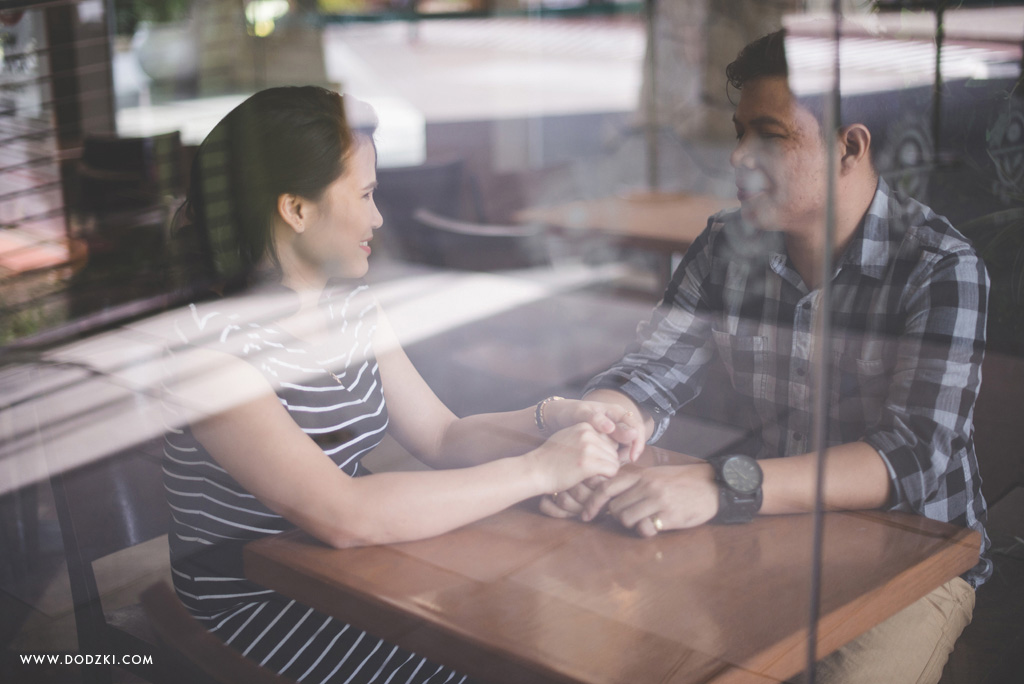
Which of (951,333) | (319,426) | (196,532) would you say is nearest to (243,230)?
(319,426)

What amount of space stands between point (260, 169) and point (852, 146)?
656 mm

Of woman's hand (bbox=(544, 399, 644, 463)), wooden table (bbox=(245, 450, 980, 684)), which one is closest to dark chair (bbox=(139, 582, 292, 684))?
wooden table (bbox=(245, 450, 980, 684))

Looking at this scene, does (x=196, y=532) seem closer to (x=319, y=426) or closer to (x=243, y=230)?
(x=319, y=426)

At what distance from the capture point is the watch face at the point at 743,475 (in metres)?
0.90

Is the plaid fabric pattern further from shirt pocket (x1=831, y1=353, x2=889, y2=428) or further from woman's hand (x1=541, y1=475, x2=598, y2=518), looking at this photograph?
woman's hand (x1=541, y1=475, x2=598, y2=518)

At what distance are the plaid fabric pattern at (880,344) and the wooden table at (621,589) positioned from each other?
8 centimetres

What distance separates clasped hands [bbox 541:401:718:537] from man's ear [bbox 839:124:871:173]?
359 millimetres

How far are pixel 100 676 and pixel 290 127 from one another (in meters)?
0.81

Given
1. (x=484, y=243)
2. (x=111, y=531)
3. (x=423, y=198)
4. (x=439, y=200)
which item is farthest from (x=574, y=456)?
(x=439, y=200)

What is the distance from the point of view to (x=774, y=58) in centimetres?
83

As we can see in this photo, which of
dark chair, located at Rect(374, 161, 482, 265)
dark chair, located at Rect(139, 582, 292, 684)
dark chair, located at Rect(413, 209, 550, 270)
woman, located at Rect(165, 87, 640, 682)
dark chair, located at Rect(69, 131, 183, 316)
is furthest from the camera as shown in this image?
dark chair, located at Rect(413, 209, 550, 270)

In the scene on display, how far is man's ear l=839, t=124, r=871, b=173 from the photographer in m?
0.85

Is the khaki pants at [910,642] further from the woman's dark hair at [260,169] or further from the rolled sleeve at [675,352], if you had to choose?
the woman's dark hair at [260,169]

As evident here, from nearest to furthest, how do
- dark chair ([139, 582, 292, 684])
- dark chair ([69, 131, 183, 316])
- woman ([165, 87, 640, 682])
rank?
woman ([165, 87, 640, 682]) < dark chair ([139, 582, 292, 684]) < dark chair ([69, 131, 183, 316])
